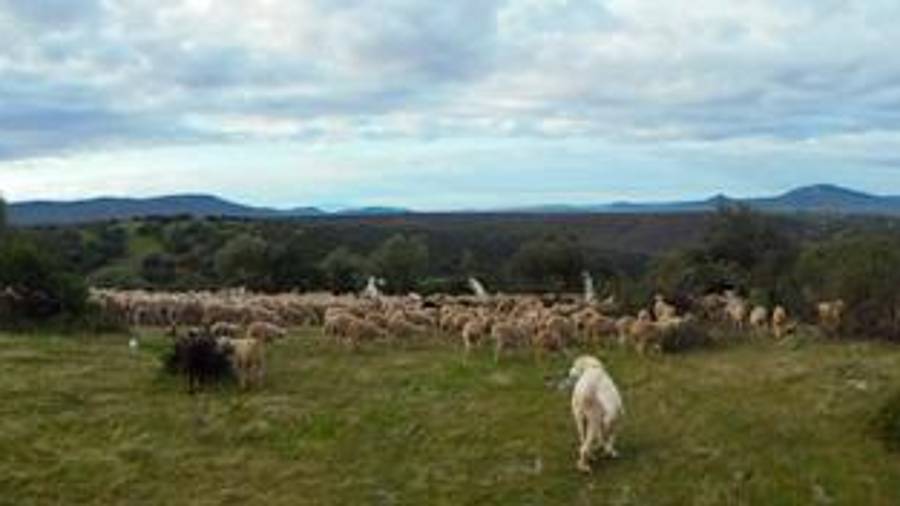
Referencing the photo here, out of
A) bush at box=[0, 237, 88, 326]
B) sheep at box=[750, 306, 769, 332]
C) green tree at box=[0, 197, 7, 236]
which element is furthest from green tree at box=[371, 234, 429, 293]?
sheep at box=[750, 306, 769, 332]

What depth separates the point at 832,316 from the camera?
115 ft

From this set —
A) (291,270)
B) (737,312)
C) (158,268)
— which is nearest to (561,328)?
(737,312)

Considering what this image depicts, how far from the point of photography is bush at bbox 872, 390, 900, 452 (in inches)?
→ 855

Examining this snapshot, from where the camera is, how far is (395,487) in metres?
20.3

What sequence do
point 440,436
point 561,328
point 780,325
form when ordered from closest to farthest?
point 440,436, point 561,328, point 780,325

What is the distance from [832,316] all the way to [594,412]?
52.8 feet

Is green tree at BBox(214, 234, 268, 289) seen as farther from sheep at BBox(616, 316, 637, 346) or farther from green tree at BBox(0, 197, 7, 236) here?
sheep at BBox(616, 316, 637, 346)

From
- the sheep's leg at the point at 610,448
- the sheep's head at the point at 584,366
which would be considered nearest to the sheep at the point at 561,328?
the sheep's head at the point at 584,366

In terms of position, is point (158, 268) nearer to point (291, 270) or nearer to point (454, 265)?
point (454, 265)

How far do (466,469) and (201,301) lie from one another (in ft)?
73.2

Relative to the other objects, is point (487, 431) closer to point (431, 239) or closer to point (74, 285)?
point (74, 285)

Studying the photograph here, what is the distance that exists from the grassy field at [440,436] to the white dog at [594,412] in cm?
35

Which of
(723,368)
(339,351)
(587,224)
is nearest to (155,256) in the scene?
(339,351)

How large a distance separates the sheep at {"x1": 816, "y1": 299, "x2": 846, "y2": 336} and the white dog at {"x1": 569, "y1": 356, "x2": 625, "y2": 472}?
15.2 meters
